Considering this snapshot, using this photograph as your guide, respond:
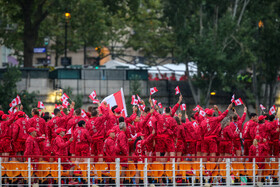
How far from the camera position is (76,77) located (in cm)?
3500

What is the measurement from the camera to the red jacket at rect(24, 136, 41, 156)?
57.5 ft

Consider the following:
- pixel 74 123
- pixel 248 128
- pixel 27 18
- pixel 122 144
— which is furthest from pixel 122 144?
pixel 27 18

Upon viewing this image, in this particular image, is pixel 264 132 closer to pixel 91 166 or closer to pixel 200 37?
pixel 91 166

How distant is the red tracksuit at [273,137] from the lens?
19.5 meters

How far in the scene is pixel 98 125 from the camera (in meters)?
18.4

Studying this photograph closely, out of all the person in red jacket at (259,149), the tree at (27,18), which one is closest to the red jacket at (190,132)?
the person in red jacket at (259,149)

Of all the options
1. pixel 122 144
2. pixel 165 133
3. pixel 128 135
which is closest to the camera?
pixel 122 144

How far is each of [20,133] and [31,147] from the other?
1454 millimetres

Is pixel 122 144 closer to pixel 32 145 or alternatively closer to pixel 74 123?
pixel 74 123

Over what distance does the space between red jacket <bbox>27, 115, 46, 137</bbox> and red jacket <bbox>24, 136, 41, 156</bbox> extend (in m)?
0.97

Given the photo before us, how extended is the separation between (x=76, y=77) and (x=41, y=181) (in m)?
17.7

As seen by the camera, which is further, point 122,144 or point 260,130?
point 260,130

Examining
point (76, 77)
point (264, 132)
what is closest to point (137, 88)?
point (76, 77)

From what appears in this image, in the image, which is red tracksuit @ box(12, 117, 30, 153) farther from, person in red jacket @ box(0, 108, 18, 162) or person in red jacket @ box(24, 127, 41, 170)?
person in red jacket @ box(24, 127, 41, 170)
